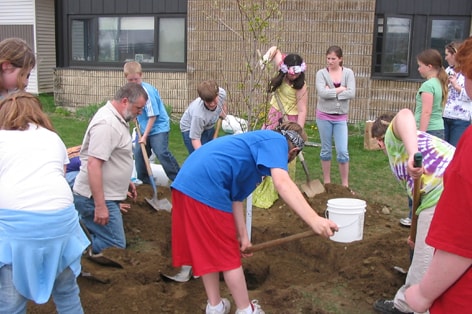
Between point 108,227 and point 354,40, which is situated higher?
point 354,40

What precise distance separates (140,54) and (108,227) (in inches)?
340

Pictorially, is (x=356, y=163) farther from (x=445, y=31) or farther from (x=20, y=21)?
(x=20, y=21)

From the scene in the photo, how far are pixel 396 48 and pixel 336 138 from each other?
4987 millimetres

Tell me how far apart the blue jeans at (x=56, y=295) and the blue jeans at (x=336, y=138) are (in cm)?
401

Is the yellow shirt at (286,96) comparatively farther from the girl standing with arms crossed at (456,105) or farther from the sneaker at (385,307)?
the sneaker at (385,307)

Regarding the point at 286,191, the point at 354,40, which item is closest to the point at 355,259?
the point at 286,191

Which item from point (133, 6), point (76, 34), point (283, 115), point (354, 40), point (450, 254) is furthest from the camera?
point (76, 34)

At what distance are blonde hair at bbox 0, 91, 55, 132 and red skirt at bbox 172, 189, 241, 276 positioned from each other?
95 centimetres

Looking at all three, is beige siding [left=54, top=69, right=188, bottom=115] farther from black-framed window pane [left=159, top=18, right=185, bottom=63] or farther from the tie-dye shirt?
the tie-dye shirt

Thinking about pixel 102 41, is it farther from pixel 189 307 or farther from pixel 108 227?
pixel 189 307

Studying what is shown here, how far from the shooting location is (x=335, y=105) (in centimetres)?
617

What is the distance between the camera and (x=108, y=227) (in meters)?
4.31

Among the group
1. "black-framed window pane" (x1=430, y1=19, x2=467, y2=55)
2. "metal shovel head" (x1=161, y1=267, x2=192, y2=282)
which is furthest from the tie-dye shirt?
"black-framed window pane" (x1=430, y1=19, x2=467, y2=55)

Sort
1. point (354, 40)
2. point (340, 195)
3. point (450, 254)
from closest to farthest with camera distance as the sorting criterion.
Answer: point (450, 254), point (340, 195), point (354, 40)
